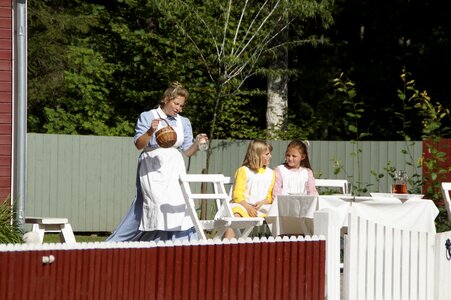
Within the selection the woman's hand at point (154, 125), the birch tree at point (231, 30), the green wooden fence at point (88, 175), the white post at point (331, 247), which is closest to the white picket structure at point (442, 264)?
the white post at point (331, 247)

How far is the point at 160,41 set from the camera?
2438 cm

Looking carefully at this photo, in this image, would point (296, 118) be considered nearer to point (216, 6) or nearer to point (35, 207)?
point (216, 6)

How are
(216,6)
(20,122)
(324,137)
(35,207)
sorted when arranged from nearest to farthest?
(20,122) < (35,207) < (216,6) < (324,137)

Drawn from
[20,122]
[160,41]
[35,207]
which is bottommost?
[35,207]

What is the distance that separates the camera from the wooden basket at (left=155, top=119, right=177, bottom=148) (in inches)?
384

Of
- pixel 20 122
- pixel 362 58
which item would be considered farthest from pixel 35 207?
pixel 362 58

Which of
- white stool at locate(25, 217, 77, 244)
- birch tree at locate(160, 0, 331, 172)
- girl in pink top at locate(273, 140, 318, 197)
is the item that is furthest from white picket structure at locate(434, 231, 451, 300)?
birch tree at locate(160, 0, 331, 172)

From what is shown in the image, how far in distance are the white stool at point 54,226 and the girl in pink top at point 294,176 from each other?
2057mm

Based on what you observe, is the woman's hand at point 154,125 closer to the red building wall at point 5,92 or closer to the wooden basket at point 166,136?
the wooden basket at point 166,136

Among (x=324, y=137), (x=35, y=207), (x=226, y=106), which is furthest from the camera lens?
(x=324, y=137)

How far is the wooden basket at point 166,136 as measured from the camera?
975 cm

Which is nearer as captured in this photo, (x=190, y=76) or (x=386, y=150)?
(x=386, y=150)

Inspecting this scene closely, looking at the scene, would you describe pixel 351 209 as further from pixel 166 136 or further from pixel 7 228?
pixel 7 228

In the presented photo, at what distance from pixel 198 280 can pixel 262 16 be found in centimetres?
1646
